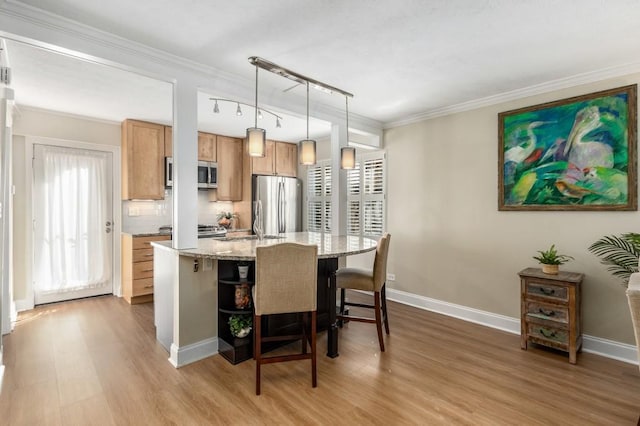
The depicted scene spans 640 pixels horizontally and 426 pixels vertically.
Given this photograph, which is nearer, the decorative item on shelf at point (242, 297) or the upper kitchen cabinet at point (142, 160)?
the decorative item on shelf at point (242, 297)

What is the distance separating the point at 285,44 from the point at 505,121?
8.04 ft

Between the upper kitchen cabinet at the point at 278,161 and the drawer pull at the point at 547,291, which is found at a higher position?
the upper kitchen cabinet at the point at 278,161

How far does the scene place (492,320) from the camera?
11.6ft

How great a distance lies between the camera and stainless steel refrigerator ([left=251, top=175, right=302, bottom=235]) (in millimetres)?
5453

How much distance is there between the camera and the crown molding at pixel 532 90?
9.20ft

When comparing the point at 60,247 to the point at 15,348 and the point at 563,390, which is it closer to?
the point at 15,348

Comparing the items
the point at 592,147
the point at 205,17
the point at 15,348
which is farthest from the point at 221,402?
the point at 592,147

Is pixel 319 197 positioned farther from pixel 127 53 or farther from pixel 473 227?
pixel 127 53

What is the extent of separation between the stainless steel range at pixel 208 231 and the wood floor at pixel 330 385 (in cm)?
178

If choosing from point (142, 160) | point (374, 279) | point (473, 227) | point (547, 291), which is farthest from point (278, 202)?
point (547, 291)

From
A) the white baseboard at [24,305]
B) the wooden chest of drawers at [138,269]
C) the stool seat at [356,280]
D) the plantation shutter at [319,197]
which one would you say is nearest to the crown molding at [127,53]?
the stool seat at [356,280]

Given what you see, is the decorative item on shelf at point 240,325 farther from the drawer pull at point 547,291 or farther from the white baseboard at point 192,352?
the drawer pull at point 547,291

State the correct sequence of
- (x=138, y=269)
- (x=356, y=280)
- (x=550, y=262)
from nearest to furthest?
(x=550, y=262), (x=356, y=280), (x=138, y=269)

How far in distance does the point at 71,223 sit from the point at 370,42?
4377 mm
